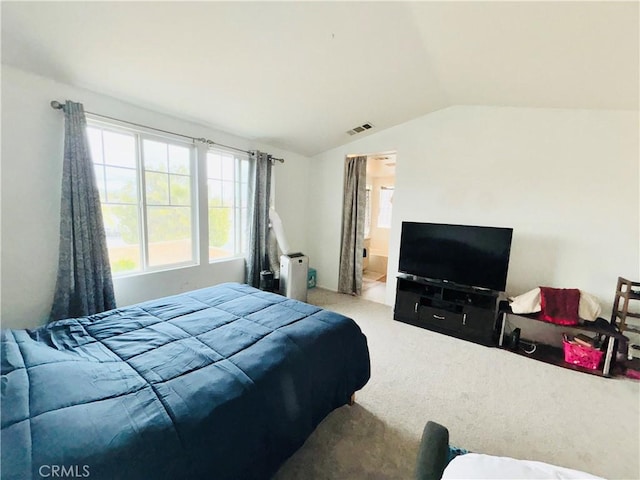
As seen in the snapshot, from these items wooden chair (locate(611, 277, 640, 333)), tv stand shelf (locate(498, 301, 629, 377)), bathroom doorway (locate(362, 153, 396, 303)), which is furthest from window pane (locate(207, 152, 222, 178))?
wooden chair (locate(611, 277, 640, 333))

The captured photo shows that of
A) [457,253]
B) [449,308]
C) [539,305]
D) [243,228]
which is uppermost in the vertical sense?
[243,228]

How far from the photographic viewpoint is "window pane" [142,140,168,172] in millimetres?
2697

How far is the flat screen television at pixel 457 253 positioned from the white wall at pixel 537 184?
0.38 m

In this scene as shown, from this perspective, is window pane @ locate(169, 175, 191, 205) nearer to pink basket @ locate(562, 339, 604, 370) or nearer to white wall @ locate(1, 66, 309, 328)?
white wall @ locate(1, 66, 309, 328)

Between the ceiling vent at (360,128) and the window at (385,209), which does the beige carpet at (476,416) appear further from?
the window at (385,209)

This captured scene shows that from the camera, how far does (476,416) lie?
71.8 inches

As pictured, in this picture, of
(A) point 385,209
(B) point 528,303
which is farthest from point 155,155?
(A) point 385,209

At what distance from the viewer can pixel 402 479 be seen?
137 cm

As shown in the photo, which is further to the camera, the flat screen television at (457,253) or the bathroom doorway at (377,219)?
the bathroom doorway at (377,219)

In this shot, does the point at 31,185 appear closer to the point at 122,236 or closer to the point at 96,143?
the point at 96,143

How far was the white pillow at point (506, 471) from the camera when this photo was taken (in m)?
0.66

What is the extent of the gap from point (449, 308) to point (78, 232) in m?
3.65

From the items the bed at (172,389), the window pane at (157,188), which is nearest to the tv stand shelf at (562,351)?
the bed at (172,389)

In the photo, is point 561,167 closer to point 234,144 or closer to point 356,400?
point 356,400
